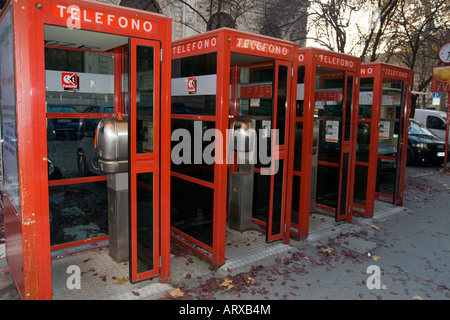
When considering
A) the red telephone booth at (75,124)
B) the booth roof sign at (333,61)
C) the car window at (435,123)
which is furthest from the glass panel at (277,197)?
the car window at (435,123)

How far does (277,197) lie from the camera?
501cm

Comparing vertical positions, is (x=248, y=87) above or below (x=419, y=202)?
above

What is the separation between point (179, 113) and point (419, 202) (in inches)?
242

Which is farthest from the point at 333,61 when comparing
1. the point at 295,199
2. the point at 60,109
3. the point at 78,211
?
the point at 78,211

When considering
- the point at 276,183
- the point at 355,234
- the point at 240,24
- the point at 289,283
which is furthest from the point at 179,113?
the point at 240,24

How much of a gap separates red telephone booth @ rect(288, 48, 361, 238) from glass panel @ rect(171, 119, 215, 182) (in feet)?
4.09

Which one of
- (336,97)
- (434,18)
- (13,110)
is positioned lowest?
(13,110)

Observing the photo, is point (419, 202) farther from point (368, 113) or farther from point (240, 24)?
point (240, 24)

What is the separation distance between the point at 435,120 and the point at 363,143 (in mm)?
10948

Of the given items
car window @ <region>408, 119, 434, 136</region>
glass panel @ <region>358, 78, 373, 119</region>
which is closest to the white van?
car window @ <region>408, 119, 434, 136</region>

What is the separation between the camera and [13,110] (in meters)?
3.08

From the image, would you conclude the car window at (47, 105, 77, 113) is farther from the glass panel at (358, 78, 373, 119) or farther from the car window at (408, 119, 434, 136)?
Answer: the car window at (408, 119, 434, 136)

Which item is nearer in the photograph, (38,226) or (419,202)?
(38,226)

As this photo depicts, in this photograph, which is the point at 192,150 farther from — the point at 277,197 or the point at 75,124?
the point at 75,124
